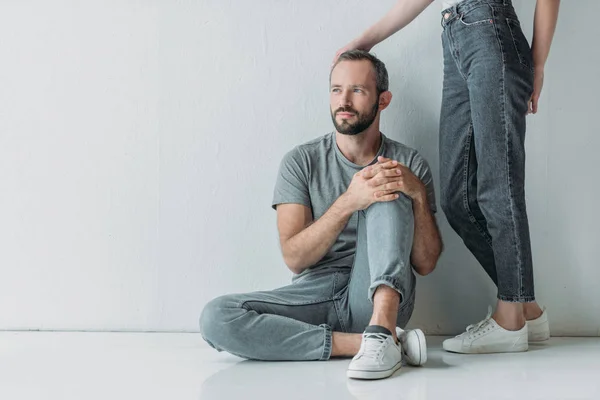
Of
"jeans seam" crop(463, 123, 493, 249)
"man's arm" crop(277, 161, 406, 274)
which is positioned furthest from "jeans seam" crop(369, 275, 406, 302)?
"jeans seam" crop(463, 123, 493, 249)

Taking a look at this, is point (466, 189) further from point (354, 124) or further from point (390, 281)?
point (390, 281)

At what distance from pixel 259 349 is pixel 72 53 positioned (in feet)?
4.86

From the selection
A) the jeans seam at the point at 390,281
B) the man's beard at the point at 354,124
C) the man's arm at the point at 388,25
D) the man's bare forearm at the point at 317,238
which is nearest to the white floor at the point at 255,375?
the jeans seam at the point at 390,281

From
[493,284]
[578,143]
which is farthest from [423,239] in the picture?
[578,143]

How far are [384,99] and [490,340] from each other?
3.01ft

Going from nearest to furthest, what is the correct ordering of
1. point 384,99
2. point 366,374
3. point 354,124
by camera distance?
1. point 366,374
2. point 354,124
3. point 384,99

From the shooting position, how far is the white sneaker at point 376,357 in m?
2.14

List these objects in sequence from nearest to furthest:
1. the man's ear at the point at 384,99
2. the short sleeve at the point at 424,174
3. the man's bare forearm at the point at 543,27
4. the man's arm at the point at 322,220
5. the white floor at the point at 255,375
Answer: the white floor at the point at 255,375
the man's arm at the point at 322,220
the man's bare forearm at the point at 543,27
the short sleeve at the point at 424,174
the man's ear at the point at 384,99

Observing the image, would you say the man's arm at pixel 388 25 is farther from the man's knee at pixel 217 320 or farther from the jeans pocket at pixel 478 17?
the man's knee at pixel 217 320

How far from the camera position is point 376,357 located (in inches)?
84.7

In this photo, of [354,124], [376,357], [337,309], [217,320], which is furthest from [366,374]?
[354,124]

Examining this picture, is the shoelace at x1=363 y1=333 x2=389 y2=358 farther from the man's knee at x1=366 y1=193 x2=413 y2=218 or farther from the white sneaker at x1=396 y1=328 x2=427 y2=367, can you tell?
the man's knee at x1=366 y1=193 x2=413 y2=218

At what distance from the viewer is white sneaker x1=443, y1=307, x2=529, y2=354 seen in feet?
8.38

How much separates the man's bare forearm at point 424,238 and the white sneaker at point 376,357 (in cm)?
38
